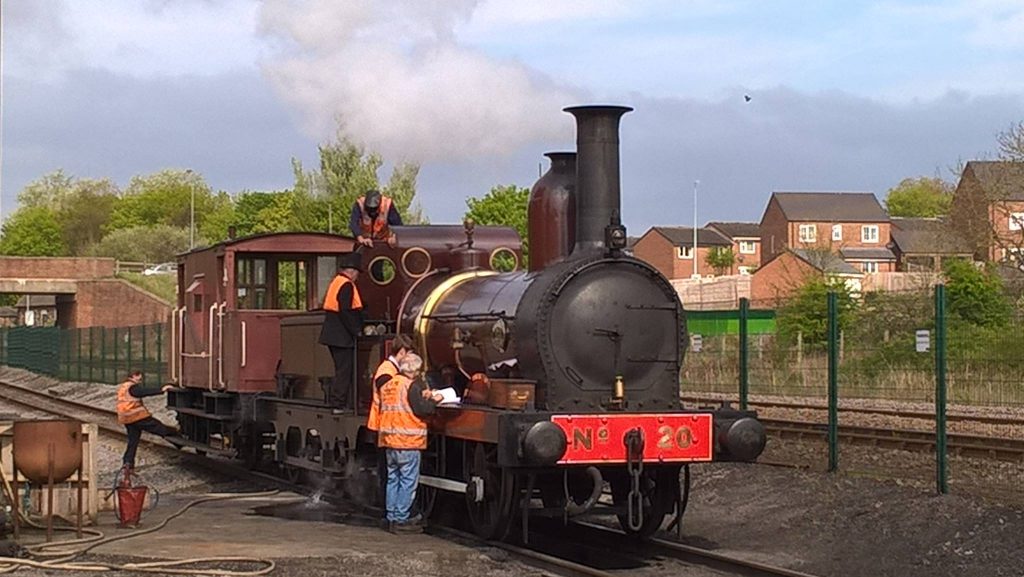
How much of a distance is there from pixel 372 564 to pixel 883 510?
15.7 feet

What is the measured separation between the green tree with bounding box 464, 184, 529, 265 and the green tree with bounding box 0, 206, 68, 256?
55023 millimetres

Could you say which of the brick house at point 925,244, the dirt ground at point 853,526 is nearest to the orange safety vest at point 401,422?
the dirt ground at point 853,526

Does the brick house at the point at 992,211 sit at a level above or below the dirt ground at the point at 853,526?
above

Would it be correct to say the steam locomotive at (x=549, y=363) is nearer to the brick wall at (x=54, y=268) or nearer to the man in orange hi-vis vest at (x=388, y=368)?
the man in orange hi-vis vest at (x=388, y=368)

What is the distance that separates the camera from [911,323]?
55.3 ft

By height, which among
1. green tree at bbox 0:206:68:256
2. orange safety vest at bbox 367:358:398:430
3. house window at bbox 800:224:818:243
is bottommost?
orange safety vest at bbox 367:358:398:430

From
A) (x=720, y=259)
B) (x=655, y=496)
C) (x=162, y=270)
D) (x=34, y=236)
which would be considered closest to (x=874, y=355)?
(x=655, y=496)

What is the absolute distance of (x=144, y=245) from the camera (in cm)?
10244

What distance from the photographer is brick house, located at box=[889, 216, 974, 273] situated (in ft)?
166

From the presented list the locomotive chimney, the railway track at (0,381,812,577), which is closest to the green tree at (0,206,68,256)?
the railway track at (0,381,812,577)

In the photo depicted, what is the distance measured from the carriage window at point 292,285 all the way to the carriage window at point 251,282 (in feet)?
0.69

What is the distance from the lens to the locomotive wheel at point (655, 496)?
37.9 feet

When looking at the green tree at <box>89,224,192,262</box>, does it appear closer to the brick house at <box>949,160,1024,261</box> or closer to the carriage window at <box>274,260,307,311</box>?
the brick house at <box>949,160,1024,261</box>

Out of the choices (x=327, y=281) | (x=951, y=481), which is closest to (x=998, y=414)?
(x=951, y=481)
